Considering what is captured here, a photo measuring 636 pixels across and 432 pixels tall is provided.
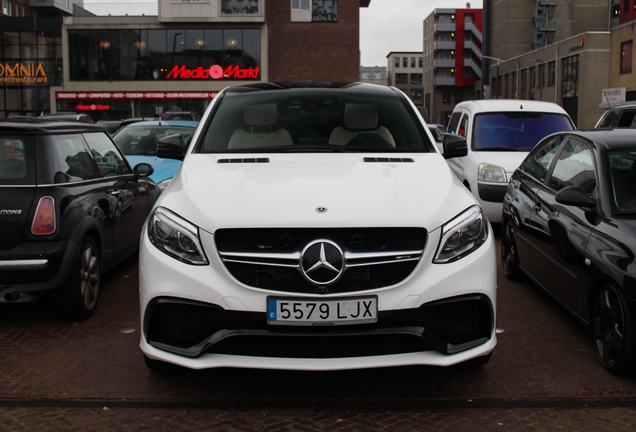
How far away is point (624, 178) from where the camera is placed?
15.7 feet

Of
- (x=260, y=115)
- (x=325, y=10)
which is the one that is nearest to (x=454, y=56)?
(x=325, y=10)

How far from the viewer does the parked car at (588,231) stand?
13.6 ft

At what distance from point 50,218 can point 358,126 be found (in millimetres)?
2392

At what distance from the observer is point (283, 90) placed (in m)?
5.39

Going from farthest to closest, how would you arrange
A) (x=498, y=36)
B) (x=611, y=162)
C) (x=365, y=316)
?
(x=498, y=36)
(x=611, y=162)
(x=365, y=316)

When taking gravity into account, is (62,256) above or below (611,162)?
Result: below

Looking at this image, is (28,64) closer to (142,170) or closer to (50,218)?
(142,170)

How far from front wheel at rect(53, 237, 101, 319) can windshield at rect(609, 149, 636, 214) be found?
3952mm

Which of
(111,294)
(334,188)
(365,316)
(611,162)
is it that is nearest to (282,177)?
(334,188)

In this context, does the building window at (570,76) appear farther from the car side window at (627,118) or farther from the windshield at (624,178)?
the windshield at (624,178)

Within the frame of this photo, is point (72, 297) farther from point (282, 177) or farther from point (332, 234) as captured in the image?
point (332, 234)

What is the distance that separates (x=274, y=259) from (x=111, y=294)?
338 centimetres

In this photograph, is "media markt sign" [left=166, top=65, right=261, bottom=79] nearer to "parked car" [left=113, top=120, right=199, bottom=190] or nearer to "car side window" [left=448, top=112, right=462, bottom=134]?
"car side window" [left=448, top=112, right=462, bottom=134]

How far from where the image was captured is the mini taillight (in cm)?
510
